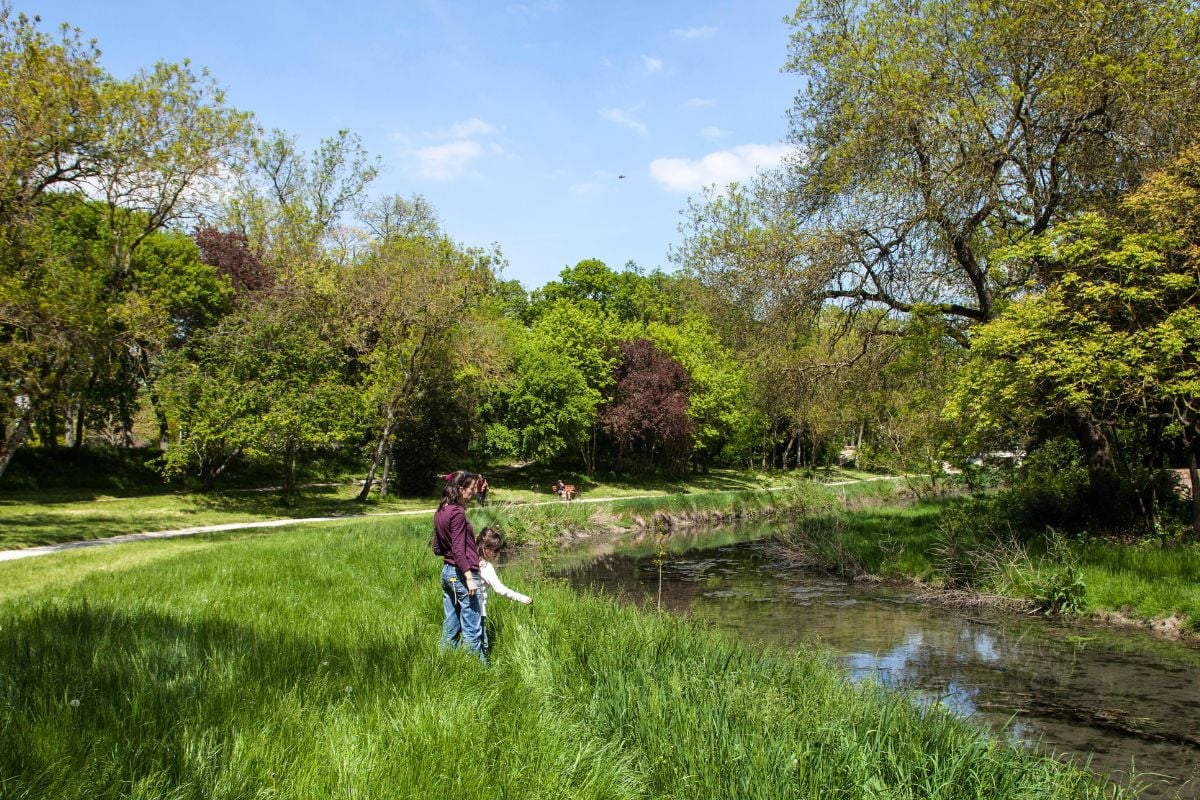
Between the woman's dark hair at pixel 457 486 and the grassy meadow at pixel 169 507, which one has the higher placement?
the woman's dark hair at pixel 457 486

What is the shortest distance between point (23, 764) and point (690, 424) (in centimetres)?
4404

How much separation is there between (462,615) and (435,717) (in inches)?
100

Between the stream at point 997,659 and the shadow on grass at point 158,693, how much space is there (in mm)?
4292

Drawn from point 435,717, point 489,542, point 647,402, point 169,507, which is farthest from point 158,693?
point 647,402

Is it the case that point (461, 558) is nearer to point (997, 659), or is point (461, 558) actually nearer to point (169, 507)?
point (997, 659)

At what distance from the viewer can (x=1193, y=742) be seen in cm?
739

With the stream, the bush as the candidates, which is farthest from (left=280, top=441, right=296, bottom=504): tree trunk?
the stream

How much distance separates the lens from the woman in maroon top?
23.3 ft

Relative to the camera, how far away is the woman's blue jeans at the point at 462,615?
7168 millimetres

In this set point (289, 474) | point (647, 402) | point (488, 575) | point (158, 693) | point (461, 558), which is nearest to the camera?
point (158, 693)

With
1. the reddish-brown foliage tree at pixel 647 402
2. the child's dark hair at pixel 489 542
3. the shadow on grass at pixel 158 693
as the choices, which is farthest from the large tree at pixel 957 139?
the reddish-brown foliage tree at pixel 647 402

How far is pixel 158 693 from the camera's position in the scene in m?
4.63

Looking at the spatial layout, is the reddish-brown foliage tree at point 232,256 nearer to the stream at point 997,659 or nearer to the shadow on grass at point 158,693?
the stream at point 997,659

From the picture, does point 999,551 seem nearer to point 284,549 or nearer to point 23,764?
point 284,549
